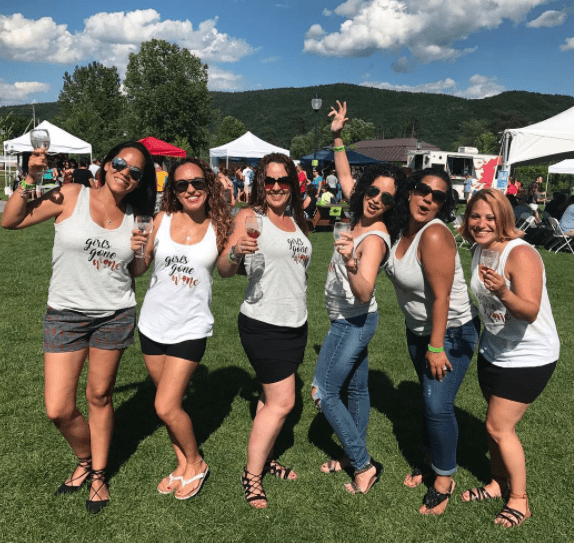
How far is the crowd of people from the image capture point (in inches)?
97.4

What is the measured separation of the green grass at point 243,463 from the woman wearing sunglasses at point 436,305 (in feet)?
1.37

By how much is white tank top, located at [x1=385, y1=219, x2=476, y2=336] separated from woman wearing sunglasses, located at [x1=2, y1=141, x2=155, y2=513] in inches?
60.1

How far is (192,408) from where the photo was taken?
13.1ft

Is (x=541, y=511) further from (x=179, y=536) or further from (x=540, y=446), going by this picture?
(x=179, y=536)

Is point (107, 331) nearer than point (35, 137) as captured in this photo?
No

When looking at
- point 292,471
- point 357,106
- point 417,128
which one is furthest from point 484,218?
point 357,106

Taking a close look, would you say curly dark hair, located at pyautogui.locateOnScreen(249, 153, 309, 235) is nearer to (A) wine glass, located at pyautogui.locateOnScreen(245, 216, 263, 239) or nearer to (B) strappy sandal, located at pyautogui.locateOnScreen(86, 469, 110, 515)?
(A) wine glass, located at pyautogui.locateOnScreen(245, 216, 263, 239)

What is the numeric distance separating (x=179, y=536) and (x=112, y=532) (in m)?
0.37

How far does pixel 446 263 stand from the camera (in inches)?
96.2

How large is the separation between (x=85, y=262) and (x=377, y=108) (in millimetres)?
181114

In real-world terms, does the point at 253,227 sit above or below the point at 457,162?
below

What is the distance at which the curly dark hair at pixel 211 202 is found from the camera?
8.86ft

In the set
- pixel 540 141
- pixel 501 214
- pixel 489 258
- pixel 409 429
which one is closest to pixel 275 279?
pixel 489 258

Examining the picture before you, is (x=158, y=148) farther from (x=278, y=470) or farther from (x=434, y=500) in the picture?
(x=434, y=500)
